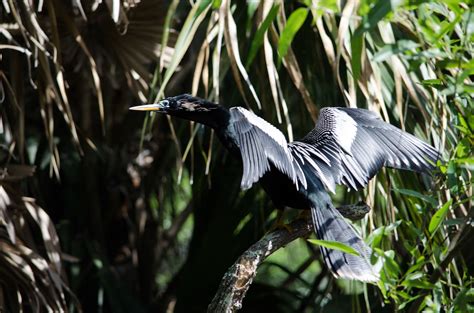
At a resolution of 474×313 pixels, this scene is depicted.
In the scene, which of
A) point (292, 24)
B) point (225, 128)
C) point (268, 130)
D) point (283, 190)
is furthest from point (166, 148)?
point (292, 24)

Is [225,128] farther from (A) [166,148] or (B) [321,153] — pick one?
(A) [166,148]

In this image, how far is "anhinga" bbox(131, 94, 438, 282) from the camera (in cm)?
191

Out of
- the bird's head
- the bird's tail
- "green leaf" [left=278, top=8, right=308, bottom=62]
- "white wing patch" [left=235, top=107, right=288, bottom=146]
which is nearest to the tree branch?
the bird's tail

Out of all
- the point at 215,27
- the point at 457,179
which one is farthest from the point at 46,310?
the point at 457,179

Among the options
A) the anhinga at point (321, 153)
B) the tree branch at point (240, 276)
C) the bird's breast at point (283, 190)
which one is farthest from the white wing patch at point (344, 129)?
the tree branch at point (240, 276)

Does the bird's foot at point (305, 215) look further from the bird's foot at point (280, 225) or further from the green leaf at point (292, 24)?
the green leaf at point (292, 24)

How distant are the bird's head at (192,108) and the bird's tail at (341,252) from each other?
1.60 ft

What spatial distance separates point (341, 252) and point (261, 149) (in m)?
0.33

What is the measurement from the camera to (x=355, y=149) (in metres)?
2.27

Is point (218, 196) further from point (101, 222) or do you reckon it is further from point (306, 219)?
point (306, 219)

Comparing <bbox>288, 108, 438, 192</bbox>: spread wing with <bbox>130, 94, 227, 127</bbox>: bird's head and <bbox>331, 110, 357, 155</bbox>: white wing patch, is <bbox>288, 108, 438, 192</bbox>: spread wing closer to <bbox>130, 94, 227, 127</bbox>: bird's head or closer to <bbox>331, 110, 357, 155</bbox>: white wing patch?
<bbox>331, 110, 357, 155</bbox>: white wing patch

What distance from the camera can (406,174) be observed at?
8.41 ft

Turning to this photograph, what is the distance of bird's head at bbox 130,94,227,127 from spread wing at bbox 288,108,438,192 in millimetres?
257

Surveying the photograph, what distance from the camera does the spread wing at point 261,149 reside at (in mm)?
1854
